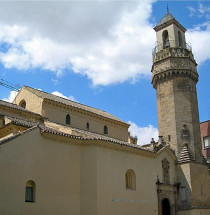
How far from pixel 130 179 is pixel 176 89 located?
12.3 metres

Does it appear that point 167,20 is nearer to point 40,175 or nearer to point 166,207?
point 166,207

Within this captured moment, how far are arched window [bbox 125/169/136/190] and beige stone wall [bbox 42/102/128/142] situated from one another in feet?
28.0

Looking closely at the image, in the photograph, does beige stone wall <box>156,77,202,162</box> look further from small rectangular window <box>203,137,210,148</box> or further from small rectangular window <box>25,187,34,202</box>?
small rectangular window <box>25,187,34,202</box>

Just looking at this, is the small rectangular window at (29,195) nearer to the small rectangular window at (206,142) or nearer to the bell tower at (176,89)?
the bell tower at (176,89)

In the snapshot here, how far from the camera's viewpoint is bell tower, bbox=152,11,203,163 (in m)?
32.7

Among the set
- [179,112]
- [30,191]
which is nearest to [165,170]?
[179,112]

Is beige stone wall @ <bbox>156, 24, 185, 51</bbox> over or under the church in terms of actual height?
over

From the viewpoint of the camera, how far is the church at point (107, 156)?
20.1 meters

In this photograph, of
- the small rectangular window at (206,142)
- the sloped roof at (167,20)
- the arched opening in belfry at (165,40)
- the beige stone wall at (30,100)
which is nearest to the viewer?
the beige stone wall at (30,100)

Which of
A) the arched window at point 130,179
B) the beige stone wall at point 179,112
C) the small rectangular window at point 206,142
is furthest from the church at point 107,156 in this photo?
the small rectangular window at point 206,142

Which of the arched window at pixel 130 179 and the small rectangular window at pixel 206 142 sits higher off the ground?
the small rectangular window at pixel 206 142

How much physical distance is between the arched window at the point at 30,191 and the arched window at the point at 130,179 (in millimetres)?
8524

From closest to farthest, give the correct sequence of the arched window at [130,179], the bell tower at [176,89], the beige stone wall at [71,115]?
the arched window at [130,179] < the beige stone wall at [71,115] < the bell tower at [176,89]

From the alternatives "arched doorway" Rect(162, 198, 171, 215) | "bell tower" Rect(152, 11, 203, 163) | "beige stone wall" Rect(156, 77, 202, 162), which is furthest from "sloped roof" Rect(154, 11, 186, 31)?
"arched doorway" Rect(162, 198, 171, 215)
